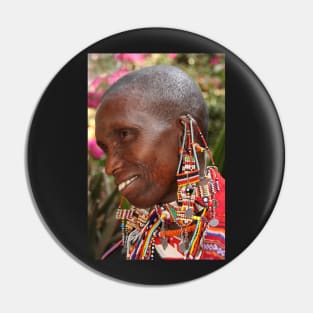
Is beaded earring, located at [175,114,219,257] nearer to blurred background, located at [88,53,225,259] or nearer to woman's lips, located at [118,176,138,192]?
blurred background, located at [88,53,225,259]

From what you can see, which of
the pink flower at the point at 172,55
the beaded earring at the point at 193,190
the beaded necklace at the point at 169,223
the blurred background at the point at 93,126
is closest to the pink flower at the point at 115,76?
the blurred background at the point at 93,126

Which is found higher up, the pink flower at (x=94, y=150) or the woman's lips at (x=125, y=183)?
the pink flower at (x=94, y=150)

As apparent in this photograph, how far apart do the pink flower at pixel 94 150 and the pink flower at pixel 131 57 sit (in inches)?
14.1

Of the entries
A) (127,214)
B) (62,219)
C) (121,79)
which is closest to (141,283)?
(127,214)

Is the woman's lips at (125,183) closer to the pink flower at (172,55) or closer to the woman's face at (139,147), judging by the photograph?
the woman's face at (139,147)

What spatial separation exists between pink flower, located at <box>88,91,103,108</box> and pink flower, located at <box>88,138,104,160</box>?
0.47ft

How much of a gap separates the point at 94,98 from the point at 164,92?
0.29 meters

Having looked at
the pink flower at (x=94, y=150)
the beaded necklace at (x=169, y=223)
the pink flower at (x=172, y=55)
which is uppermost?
the pink flower at (x=172, y=55)

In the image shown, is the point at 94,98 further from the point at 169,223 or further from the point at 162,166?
the point at 169,223

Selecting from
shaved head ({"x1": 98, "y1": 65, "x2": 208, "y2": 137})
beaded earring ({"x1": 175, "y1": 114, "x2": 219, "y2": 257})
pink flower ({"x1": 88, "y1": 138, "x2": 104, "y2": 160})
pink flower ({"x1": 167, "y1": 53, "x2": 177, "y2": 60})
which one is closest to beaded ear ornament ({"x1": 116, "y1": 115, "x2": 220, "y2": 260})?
beaded earring ({"x1": 175, "y1": 114, "x2": 219, "y2": 257})

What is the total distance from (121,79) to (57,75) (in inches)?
10.6

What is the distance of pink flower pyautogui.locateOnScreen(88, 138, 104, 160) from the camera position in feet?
5.90

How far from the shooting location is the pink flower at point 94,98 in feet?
5.93

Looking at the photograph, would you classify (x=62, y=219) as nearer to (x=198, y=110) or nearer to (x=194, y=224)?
(x=194, y=224)
